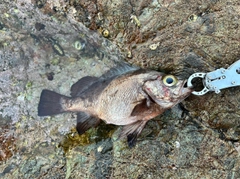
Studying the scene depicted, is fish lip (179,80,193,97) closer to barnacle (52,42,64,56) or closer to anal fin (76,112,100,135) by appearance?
anal fin (76,112,100,135)

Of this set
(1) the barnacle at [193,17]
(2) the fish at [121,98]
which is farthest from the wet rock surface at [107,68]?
(2) the fish at [121,98]

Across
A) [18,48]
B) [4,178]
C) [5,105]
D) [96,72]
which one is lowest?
[4,178]

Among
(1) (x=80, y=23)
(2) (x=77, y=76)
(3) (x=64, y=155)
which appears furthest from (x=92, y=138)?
(1) (x=80, y=23)

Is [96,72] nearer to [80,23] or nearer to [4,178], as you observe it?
[80,23]

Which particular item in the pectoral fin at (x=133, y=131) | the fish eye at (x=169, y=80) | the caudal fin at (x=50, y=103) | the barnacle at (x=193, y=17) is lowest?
the pectoral fin at (x=133, y=131)

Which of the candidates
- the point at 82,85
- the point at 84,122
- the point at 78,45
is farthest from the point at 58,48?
the point at 84,122

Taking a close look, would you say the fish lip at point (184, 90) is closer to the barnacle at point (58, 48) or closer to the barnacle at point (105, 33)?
the barnacle at point (105, 33)
